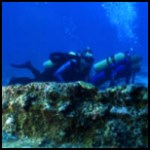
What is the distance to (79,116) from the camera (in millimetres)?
3027

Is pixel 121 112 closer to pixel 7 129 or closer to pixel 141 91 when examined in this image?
pixel 141 91

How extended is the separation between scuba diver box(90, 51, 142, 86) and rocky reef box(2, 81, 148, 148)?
5.66 m

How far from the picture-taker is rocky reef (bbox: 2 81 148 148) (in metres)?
2.89

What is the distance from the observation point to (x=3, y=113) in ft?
11.3

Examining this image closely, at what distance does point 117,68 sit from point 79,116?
619 cm

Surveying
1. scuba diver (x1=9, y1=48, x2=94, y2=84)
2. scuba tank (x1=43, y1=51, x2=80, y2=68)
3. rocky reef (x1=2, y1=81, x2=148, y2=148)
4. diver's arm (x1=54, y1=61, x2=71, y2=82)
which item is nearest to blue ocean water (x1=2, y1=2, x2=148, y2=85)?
scuba diver (x1=9, y1=48, x2=94, y2=84)

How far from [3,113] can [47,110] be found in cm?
61

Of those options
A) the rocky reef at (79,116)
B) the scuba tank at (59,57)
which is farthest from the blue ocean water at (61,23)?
the rocky reef at (79,116)

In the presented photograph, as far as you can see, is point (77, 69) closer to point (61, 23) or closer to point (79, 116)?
point (79, 116)

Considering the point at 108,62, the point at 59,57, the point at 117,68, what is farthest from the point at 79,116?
the point at 108,62

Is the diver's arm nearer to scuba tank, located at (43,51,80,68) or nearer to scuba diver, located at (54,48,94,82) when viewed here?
scuba diver, located at (54,48,94,82)

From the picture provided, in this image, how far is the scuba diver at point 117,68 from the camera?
9.02 meters

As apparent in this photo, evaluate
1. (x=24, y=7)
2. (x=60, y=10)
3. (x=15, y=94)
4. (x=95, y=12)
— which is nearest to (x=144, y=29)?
(x=95, y=12)

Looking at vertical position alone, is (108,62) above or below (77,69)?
above
